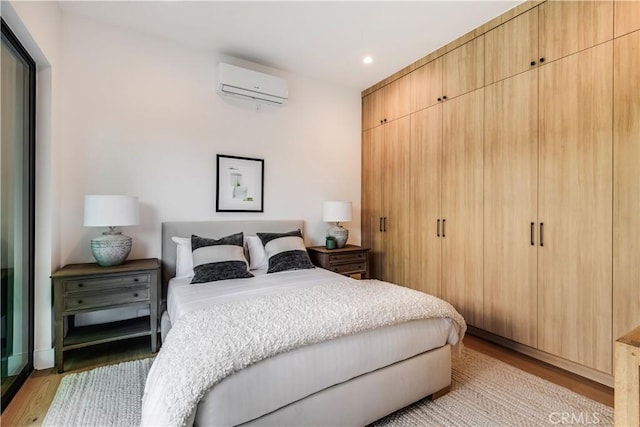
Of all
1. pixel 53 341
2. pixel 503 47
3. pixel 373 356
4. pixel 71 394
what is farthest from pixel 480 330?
pixel 53 341

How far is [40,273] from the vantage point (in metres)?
2.26

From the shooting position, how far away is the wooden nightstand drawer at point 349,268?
3.57 m

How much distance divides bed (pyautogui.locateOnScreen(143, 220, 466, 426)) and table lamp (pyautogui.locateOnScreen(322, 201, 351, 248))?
1488 mm

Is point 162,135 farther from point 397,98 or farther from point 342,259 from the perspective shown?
point 397,98

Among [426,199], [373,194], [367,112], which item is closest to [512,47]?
[426,199]

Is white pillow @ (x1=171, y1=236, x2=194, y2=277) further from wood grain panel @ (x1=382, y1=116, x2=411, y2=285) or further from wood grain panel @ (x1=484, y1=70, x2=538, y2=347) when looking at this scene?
wood grain panel @ (x1=484, y1=70, x2=538, y2=347)

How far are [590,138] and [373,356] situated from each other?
6.94 ft

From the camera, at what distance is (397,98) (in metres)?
3.74

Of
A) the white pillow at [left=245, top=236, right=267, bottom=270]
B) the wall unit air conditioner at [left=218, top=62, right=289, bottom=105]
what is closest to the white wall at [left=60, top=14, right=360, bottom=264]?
the wall unit air conditioner at [left=218, top=62, right=289, bottom=105]

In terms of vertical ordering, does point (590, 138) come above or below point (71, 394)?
above

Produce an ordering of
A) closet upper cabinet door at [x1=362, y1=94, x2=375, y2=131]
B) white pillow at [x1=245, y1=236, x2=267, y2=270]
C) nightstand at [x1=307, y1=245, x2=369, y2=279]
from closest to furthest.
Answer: white pillow at [x1=245, y1=236, x2=267, y2=270]
nightstand at [x1=307, y1=245, x2=369, y2=279]
closet upper cabinet door at [x1=362, y1=94, x2=375, y2=131]

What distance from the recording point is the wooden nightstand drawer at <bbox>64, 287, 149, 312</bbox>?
2.27m

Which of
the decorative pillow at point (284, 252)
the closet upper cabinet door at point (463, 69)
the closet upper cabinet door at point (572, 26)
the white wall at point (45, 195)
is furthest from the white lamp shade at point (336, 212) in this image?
the white wall at point (45, 195)

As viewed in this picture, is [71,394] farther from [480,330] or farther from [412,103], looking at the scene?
[412,103]
